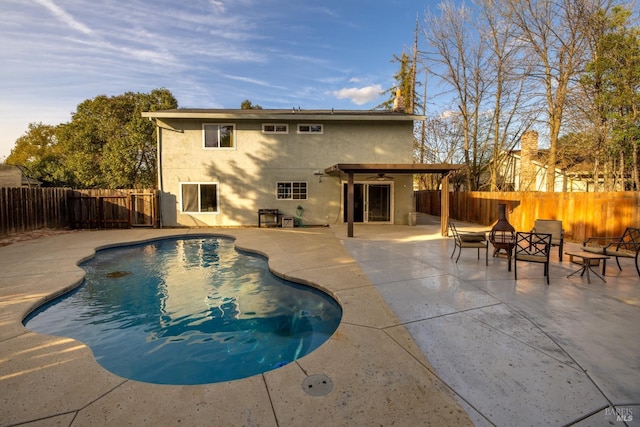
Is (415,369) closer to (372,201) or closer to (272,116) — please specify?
(372,201)

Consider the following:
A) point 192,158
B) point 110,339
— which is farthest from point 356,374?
point 192,158

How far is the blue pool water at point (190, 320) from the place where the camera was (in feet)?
11.5

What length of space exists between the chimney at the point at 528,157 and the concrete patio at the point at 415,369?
519 inches

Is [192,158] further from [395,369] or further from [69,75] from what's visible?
[395,369]

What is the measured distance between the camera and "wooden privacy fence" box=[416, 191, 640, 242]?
765cm

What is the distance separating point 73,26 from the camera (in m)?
9.81

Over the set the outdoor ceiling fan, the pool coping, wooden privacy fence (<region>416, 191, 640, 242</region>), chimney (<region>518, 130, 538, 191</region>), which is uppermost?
chimney (<region>518, 130, 538, 191</region>)

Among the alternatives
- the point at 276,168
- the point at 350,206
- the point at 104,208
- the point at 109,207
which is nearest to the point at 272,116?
the point at 276,168

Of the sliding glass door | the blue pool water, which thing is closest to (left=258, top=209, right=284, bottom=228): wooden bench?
the sliding glass door

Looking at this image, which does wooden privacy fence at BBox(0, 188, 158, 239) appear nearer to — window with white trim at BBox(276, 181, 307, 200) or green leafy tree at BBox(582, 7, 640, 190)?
window with white trim at BBox(276, 181, 307, 200)

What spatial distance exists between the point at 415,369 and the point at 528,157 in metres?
18.1

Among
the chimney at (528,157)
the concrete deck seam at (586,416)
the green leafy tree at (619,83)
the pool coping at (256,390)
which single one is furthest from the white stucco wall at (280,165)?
the concrete deck seam at (586,416)

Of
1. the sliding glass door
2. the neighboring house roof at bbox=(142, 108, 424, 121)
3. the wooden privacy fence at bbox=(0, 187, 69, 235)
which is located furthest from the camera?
the sliding glass door

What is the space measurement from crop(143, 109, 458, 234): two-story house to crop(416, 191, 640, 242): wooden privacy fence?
3719 mm
